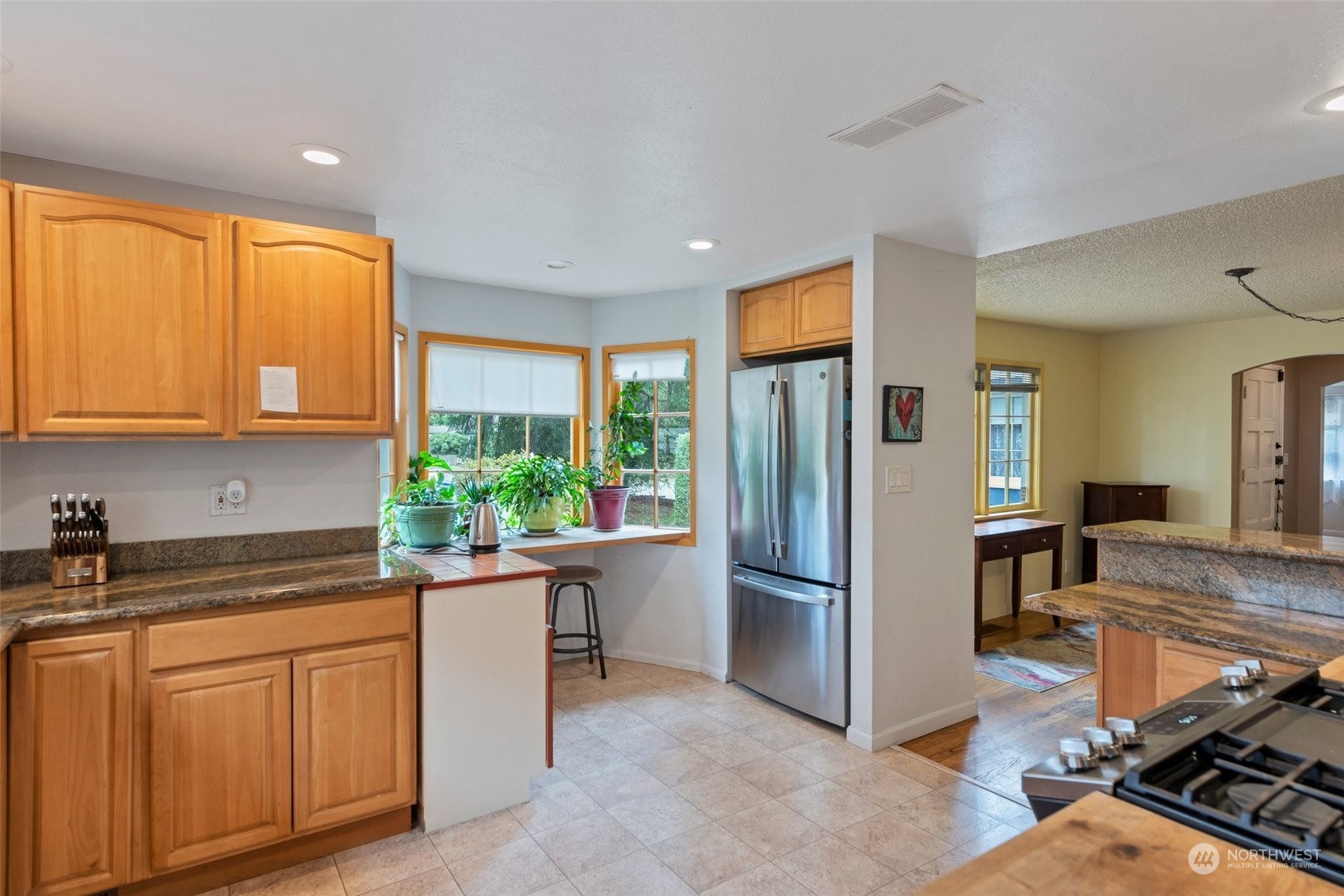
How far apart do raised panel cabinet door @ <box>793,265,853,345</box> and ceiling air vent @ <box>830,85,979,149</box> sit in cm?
117

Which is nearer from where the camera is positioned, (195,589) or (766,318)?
(195,589)

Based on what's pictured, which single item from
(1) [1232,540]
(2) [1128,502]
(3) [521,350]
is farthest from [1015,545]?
(3) [521,350]

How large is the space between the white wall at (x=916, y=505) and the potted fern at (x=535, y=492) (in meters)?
1.73

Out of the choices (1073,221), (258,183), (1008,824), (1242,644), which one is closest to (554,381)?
(258,183)

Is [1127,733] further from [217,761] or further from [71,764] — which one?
[71,764]

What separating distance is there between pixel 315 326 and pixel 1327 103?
315 cm

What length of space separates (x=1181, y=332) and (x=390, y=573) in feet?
21.0

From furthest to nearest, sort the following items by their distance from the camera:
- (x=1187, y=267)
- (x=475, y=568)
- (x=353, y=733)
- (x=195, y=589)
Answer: (x=1187, y=267)
(x=475, y=568)
(x=353, y=733)
(x=195, y=589)

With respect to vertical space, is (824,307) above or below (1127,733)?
above

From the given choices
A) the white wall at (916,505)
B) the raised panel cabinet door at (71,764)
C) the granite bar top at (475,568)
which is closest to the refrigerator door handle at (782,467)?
the white wall at (916,505)

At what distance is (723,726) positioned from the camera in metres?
3.33

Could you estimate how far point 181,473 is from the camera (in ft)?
8.24

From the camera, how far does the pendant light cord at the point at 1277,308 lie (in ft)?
12.9

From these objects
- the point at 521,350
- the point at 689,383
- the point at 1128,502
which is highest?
the point at 521,350
